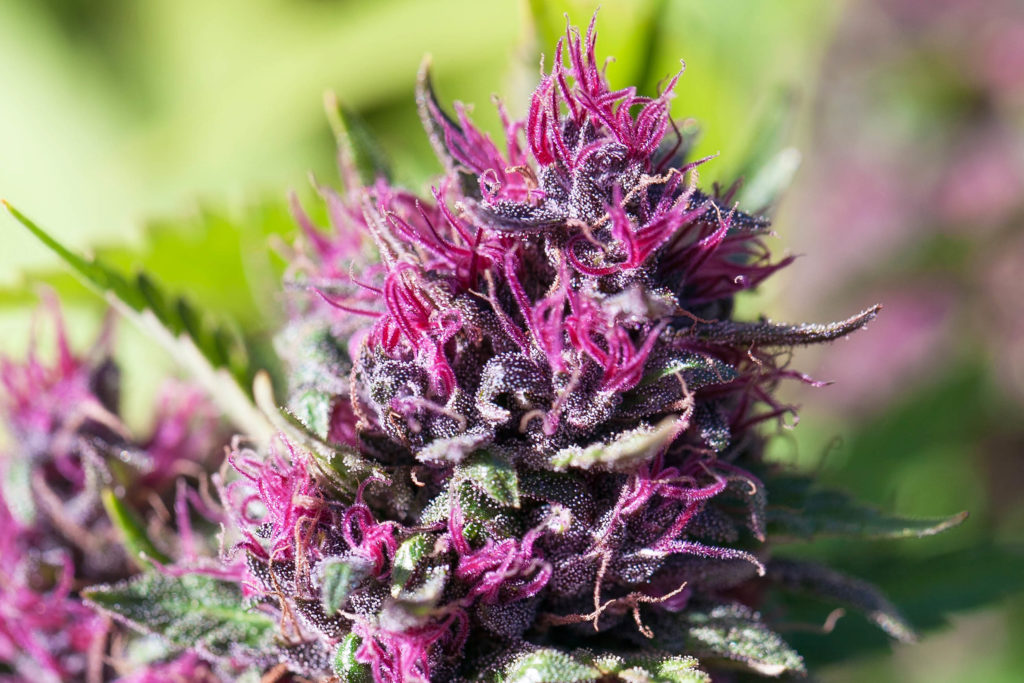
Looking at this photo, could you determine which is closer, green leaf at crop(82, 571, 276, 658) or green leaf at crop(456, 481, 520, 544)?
green leaf at crop(456, 481, 520, 544)

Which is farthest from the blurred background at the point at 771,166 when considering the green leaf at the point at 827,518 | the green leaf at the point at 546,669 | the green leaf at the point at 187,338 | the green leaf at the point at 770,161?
the green leaf at the point at 546,669

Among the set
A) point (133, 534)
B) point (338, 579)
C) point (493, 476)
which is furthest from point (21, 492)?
point (493, 476)

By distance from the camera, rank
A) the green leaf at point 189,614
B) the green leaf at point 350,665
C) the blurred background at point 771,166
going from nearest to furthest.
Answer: the green leaf at point 350,665 < the green leaf at point 189,614 < the blurred background at point 771,166

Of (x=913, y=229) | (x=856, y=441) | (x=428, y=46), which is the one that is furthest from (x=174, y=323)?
(x=913, y=229)

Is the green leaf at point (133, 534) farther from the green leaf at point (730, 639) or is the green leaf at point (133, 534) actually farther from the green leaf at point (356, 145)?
the green leaf at point (730, 639)

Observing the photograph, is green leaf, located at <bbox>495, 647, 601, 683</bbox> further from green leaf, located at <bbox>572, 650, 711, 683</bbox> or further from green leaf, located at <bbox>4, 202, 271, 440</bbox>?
green leaf, located at <bbox>4, 202, 271, 440</bbox>

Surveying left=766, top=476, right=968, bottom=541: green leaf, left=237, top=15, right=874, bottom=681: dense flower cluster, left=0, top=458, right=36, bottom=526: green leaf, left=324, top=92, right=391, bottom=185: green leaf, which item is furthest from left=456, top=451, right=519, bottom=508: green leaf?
left=0, top=458, right=36, bottom=526: green leaf
